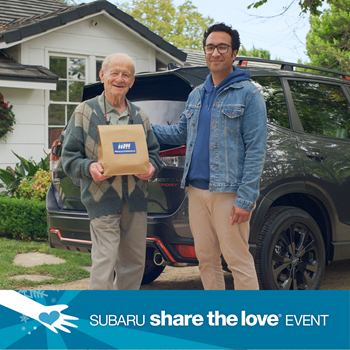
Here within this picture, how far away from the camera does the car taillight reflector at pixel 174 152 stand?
3.52 meters

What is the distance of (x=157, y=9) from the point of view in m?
42.6

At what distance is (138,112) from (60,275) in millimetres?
2675

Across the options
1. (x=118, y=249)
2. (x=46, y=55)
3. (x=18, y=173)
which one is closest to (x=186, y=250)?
(x=118, y=249)

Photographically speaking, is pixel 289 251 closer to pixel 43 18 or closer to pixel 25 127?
pixel 25 127

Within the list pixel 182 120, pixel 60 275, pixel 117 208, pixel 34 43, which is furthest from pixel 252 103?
Result: pixel 34 43

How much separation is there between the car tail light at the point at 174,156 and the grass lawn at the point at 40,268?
2.14 m

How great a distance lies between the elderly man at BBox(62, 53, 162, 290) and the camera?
3.00 metres

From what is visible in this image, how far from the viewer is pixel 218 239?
10.5 ft

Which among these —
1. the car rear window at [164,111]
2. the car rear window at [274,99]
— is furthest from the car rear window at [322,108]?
the car rear window at [164,111]

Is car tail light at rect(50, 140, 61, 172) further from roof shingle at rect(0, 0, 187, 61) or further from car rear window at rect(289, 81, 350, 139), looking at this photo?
roof shingle at rect(0, 0, 187, 61)

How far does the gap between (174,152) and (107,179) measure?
0.69 m

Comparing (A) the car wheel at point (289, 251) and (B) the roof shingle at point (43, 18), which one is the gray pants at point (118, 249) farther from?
(B) the roof shingle at point (43, 18)

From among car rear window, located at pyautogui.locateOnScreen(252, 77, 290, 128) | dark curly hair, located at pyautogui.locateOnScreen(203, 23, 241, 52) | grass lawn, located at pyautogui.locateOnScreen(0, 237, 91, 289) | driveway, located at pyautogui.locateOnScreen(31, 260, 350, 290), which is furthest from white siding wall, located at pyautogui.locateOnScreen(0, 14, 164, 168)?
dark curly hair, located at pyautogui.locateOnScreen(203, 23, 241, 52)

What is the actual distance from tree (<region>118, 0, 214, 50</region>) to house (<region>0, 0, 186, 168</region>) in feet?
106
